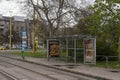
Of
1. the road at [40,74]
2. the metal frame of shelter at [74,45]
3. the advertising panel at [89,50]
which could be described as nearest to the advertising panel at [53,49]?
the metal frame of shelter at [74,45]

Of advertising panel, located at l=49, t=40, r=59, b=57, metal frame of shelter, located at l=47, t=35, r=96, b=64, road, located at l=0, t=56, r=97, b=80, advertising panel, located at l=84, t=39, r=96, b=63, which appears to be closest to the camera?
road, located at l=0, t=56, r=97, b=80

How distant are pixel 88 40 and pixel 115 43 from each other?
12.7 ft

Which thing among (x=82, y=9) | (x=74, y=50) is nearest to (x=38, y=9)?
(x=82, y=9)

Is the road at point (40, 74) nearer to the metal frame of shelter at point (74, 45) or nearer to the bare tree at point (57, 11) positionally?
the metal frame of shelter at point (74, 45)

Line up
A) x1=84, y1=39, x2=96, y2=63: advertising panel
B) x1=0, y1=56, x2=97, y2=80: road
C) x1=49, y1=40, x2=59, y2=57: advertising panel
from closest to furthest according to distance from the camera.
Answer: x1=0, y1=56, x2=97, y2=80: road
x1=84, y1=39, x2=96, y2=63: advertising panel
x1=49, y1=40, x2=59, y2=57: advertising panel

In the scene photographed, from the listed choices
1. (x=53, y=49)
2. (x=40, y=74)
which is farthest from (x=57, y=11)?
(x=40, y=74)

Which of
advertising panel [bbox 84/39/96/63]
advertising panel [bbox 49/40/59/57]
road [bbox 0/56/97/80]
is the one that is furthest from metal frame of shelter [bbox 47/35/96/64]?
road [bbox 0/56/97/80]

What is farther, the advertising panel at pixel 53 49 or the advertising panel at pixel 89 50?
the advertising panel at pixel 53 49

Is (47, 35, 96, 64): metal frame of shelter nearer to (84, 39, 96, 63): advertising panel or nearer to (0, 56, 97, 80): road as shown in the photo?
(84, 39, 96, 63): advertising panel

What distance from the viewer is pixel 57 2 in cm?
4747

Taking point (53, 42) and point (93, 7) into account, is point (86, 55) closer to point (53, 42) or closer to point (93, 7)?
point (93, 7)

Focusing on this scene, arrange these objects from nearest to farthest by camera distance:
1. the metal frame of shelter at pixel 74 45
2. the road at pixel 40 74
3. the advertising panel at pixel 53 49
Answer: the road at pixel 40 74
the metal frame of shelter at pixel 74 45
the advertising panel at pixel 53 49

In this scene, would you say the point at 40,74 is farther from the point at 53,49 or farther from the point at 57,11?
the point at 57,11

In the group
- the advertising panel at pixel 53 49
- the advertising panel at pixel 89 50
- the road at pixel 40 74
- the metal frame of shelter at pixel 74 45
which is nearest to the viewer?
the road at pixel 40 74
